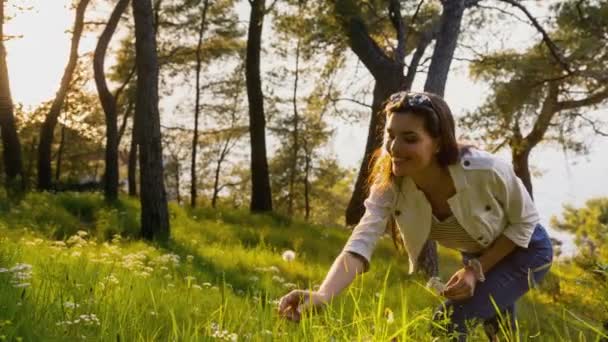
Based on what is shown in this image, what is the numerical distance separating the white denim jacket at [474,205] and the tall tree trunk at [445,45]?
214 inches

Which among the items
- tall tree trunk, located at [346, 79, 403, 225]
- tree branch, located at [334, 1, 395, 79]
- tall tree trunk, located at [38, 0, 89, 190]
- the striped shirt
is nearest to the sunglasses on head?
the striped shirt

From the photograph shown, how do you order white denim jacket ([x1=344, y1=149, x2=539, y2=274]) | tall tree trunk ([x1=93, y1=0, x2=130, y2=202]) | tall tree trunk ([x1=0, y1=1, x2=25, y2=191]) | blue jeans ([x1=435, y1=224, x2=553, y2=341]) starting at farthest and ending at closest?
tall tree trunk ([x1=0, y1=1, x2=25, y2=191]) → tall tree trunk ([x1=93, y1=0, x2=130, y2=202]) → blue jeans ([x1=435, y1=224, x2=553, y2=341]) → white denim jacket ([x1=344, y1=149, x2=539, y2=274])

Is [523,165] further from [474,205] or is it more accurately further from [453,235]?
[474,205]

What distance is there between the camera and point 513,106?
53.4 ft

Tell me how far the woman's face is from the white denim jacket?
295 mm

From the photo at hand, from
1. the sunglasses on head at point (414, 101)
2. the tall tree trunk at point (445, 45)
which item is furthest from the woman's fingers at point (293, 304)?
the tall tree trunk at point (445, 45)

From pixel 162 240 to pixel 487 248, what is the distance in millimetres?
6394

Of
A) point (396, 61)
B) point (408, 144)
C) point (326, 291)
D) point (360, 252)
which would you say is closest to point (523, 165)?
point (396, 61)

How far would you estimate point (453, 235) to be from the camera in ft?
11.7

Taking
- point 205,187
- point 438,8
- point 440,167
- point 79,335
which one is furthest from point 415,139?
point 205,187

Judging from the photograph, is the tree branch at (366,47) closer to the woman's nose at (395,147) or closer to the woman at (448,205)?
the woman at (448,205)

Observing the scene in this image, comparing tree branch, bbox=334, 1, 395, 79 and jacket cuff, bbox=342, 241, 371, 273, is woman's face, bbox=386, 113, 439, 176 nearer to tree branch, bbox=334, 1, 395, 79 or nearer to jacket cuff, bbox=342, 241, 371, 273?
jacket cuff, bbox=342, 241, 371, 273

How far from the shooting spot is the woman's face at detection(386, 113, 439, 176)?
299 centimetres

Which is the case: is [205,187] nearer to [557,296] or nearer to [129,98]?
[129,98]
